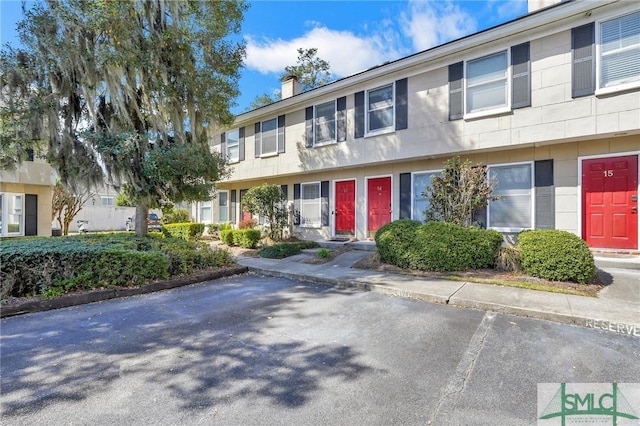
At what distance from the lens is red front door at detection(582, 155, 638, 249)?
685 centimetres

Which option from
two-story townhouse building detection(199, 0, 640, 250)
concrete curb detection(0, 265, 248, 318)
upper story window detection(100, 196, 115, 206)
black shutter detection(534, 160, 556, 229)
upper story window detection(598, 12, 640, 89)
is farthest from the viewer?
upper story window detection(100, 196, 115, 206)

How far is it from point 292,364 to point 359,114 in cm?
874

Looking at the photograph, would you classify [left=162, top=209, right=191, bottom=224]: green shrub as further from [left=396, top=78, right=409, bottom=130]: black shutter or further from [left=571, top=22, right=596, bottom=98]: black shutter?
[left=571, top=22, right=596, bottom=98]: black shutter

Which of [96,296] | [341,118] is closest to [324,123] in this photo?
[341,118]

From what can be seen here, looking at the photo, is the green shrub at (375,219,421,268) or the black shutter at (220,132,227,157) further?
the black shutter at (220,132,227,157)

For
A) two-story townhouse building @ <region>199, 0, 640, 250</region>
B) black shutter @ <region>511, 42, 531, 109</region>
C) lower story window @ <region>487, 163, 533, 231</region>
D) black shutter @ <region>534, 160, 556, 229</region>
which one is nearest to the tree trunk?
two-story townhouse building @ <region>199, 0, 640, 250</region>

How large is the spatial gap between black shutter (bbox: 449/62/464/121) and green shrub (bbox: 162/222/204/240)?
1119 cm

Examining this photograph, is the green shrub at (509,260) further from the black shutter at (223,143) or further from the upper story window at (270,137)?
the black shutter at (223,143)

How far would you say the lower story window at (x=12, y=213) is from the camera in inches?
502

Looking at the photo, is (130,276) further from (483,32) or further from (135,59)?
(483,32)

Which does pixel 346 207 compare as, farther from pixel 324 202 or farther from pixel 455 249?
pixel 455 249

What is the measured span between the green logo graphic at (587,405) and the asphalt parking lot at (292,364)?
0.12 meters

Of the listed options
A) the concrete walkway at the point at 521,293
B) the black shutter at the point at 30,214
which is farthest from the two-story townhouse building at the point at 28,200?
the concrete walkway at the point at 521,293

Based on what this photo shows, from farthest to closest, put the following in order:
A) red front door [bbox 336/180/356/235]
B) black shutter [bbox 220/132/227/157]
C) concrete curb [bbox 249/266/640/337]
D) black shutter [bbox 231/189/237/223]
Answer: black shutter [bbox 231/189/237/223] < black shutter [bbox 220/132/227/157] < red front door [bbox 336/180/356/235] < concrete curb [bbox 249/266/640/337]
